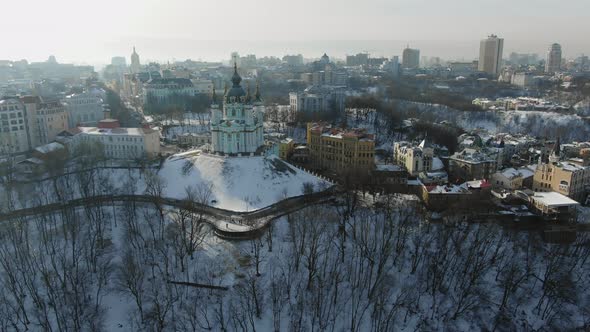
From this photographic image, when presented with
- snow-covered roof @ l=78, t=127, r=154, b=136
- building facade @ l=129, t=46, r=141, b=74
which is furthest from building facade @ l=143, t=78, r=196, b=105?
building facade @ l=129, t=46, r=141, b=74

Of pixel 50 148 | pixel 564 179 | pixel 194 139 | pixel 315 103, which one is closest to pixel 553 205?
pixel 564 179

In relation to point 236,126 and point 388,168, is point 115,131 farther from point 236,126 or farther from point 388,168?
point 388,168

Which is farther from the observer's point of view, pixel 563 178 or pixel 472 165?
pixel 472 165

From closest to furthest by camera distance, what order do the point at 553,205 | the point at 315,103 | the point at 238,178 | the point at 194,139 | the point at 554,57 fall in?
the point at 553,205 < the point at 238,178 < the point at 194,139 < the point at 315,103 < the point at 554,57

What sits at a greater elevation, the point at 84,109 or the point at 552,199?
the point at 84,109

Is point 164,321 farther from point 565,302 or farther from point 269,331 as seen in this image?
point 565,302

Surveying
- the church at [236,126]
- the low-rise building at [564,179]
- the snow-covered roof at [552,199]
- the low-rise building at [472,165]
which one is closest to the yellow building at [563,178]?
the low-rise building at [564,179]
